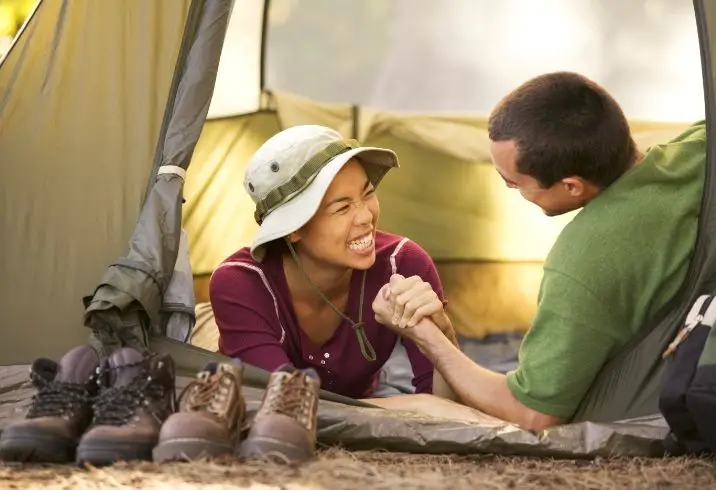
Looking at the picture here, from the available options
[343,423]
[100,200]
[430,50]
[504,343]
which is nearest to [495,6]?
[430,50]

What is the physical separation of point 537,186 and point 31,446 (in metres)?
0.92

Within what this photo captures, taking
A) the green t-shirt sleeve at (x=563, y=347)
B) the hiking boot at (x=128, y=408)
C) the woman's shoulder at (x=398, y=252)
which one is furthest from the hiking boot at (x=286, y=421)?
the woman's shoulder at (x=398, y=252)

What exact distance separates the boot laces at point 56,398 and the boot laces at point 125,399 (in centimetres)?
3

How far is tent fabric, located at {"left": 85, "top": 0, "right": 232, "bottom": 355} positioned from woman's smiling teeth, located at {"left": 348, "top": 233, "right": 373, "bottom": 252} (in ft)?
1.10

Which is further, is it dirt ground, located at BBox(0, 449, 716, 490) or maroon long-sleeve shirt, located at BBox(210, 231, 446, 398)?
maroon long-sleeve shirt, located at BBox(210, 231, 446, 398)

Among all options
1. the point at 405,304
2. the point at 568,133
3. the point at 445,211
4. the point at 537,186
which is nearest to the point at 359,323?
the point at 405,304

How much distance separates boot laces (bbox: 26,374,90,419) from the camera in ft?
5.27

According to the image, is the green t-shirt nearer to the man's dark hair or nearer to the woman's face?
the man's dark hair

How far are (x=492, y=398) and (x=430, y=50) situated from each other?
4.50ft

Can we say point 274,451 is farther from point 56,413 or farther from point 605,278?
point 605,278

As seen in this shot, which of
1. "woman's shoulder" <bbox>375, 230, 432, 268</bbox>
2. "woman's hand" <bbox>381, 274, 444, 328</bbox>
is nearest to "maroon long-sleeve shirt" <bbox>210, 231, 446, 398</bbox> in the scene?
"woman's shoulder" <bbox>375, 230, 432, 268</bbox>

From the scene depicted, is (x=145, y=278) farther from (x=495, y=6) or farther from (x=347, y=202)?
(x=495, y=6)

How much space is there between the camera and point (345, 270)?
2.19m

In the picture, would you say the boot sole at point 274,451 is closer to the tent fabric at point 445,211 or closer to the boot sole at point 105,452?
the boot sole at point 105,452
